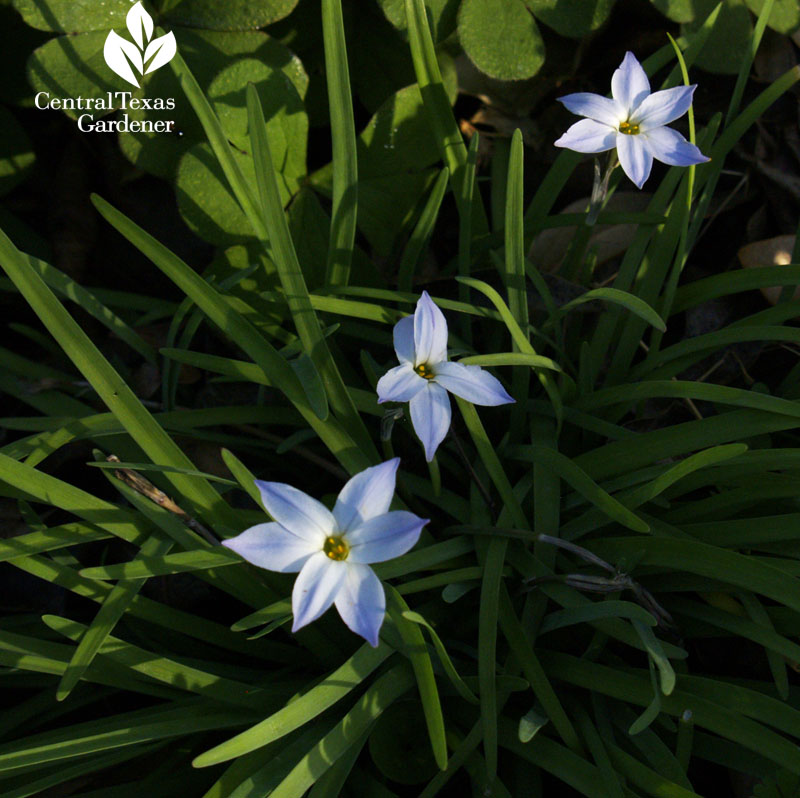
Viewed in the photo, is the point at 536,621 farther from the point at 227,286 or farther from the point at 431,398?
the point at 227,286

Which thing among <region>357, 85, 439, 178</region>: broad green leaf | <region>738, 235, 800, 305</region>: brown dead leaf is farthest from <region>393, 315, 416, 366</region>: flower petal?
<region>738, 235, 800, 305</region>: brown dead leaf

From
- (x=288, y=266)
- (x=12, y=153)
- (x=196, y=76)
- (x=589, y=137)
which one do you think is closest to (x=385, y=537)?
(x=288, y=266)

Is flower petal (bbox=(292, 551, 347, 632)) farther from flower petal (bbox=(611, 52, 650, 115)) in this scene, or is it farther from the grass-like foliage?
flower petal (bbox=(611, 52, 650, 115))

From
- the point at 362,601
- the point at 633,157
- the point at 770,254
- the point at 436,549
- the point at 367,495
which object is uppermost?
the point at 633,157

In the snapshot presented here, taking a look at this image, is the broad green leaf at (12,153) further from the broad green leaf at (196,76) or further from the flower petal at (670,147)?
the flower petal at (670,147)

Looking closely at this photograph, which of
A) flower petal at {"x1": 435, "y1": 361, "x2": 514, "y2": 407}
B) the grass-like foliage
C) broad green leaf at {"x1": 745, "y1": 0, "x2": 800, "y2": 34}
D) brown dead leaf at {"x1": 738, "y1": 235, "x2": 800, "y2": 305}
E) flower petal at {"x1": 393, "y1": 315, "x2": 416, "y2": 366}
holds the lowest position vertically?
the grass-like foliage

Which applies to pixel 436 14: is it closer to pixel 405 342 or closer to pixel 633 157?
pixel 633 157

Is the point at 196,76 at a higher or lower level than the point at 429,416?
higher
